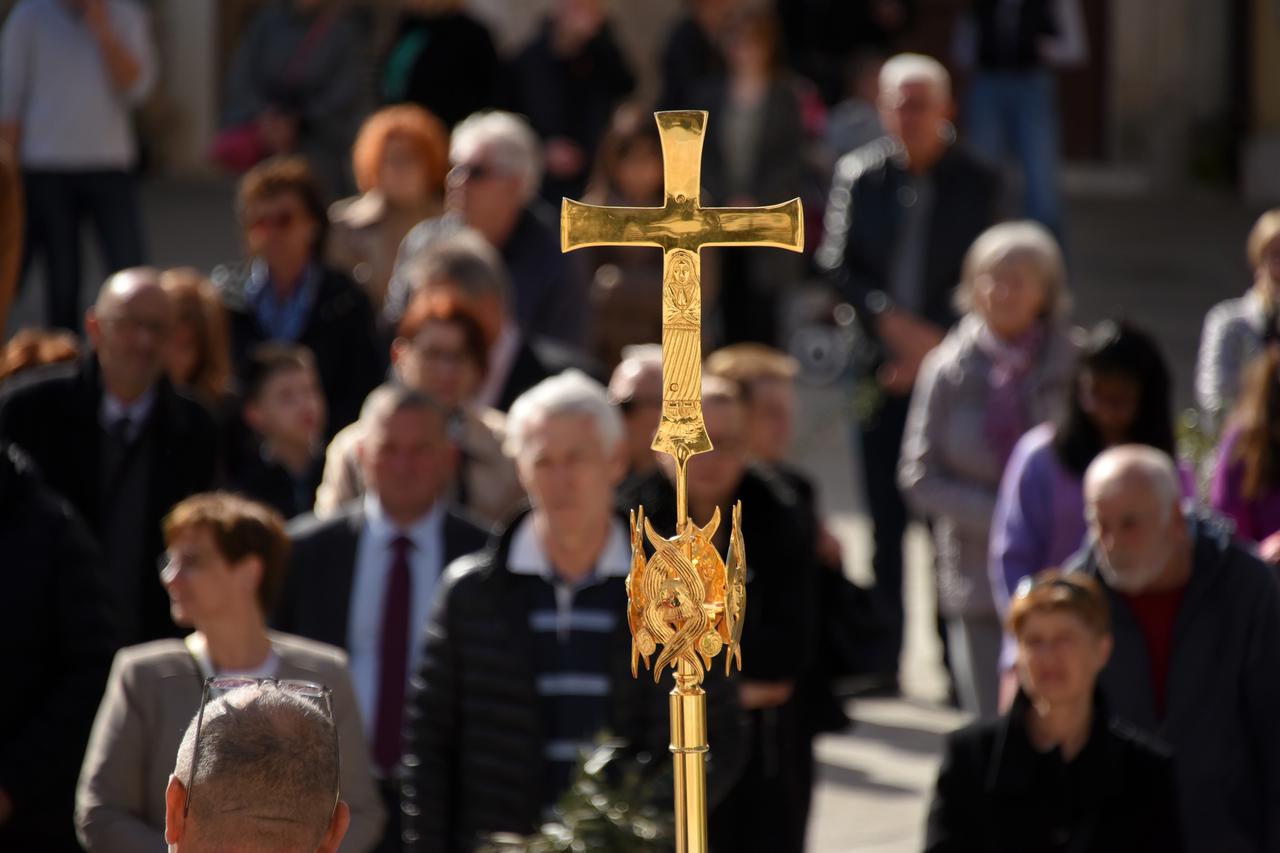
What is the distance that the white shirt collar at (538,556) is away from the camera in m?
5.82

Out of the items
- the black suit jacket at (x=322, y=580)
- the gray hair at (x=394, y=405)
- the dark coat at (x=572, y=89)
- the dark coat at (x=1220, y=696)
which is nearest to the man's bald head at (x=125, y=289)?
the gray hair at (x=394, y=405)

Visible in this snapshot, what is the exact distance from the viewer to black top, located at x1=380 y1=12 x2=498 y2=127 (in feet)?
40.6

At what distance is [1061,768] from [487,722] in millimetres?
1358

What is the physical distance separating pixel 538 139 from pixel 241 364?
4.36m

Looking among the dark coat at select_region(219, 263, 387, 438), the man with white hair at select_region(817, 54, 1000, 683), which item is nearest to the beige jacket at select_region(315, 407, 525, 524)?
the dark coat at select_region(219, 263, 387, 438)

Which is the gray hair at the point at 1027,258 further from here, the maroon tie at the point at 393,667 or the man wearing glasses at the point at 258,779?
the man wearing glasses at the point at 258,779

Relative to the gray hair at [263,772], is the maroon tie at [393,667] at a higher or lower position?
lower

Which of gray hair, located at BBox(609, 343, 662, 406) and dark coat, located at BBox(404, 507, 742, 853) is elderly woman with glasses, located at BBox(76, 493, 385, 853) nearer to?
dark coat, located at BBox(404, 507, 742, 853)

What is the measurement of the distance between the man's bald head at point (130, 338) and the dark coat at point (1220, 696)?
2.92 metres

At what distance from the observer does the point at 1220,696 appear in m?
6.00

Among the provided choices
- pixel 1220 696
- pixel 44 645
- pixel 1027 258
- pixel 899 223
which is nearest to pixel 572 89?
pixel 899 223

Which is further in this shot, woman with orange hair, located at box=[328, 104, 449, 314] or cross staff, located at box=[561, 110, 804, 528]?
woman with orange hair, located at box=[328, 104, 449, 314]

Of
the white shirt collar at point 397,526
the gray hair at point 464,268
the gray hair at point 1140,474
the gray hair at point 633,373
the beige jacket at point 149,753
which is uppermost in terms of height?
the gray hair at point 464,268

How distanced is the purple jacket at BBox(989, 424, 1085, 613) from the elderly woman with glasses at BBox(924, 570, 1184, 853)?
1.38 metres
